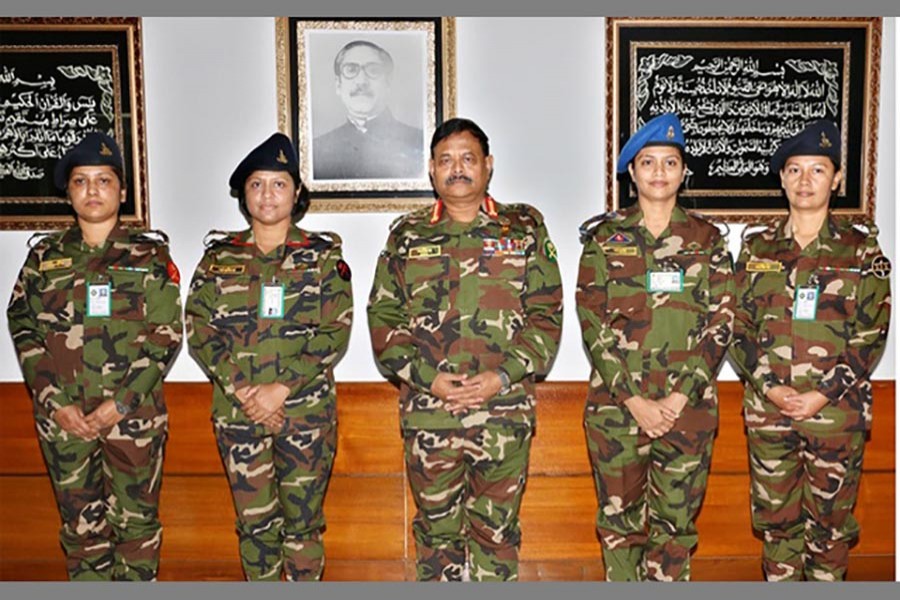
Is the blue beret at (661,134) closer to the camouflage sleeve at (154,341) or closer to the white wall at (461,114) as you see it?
the white wall at (461,114)

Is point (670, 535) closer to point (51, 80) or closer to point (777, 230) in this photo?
point (777, 230)

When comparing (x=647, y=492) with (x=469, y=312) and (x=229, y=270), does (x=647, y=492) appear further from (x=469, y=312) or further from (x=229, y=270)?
(x=229, y=270)

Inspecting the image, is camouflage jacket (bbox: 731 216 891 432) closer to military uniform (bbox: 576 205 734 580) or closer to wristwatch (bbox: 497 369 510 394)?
military uniform (bbox: 576 205 734 580)

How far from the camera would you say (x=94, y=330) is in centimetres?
307

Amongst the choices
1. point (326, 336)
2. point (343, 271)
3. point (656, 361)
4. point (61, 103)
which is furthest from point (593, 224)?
point (61, 103)

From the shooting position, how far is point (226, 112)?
138 inches

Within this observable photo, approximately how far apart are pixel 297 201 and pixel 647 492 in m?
1.78

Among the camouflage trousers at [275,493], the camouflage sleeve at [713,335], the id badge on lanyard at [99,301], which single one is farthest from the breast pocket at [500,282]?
the id badge on lanyard at [99,301]

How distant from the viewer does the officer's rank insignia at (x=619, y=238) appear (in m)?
3.04

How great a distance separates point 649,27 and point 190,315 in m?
2.23

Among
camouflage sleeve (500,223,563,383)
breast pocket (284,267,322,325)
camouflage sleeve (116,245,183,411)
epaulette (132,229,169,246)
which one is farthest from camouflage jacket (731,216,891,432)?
epaulette (132,229,169,246)

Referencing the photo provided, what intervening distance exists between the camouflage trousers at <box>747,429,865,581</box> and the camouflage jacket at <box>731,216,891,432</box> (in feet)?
0.23

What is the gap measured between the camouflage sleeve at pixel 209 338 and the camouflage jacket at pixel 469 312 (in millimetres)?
553

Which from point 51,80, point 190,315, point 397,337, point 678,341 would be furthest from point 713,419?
point 51,80
